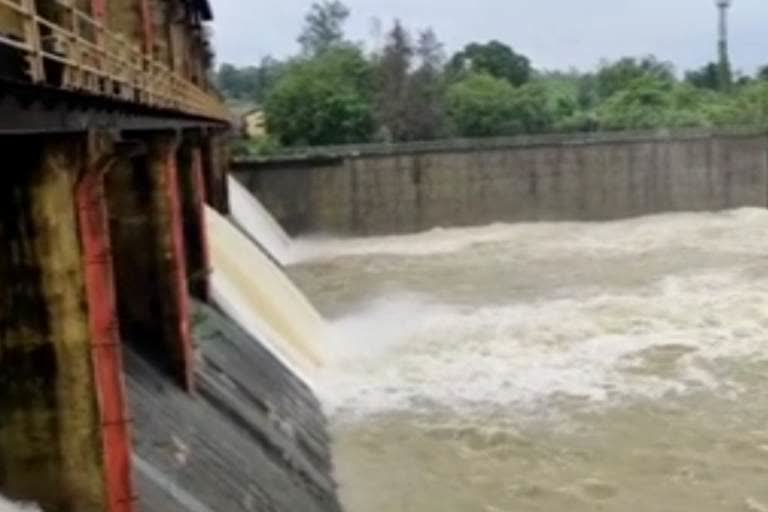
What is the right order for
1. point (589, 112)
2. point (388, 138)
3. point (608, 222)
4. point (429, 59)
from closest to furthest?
1. point (608, 222)
2. point (388, 138)
3. point (589, 112)
4. point (429, 59)

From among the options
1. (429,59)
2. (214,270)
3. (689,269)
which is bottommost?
(689,269)

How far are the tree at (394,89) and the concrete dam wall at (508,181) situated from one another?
45.7 feet

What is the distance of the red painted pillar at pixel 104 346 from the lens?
600cm

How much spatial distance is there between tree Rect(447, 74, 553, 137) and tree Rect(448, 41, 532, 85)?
1199cm

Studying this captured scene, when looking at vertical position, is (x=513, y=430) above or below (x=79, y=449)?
below

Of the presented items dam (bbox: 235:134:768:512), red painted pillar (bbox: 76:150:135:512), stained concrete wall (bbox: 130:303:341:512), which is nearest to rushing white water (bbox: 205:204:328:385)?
dam (bbox: 235:134:768:512)

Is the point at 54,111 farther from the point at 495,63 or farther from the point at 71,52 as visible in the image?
the point at 495,63

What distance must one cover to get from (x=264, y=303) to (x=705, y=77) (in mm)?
63769

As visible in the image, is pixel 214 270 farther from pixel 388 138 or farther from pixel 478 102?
pixel 478 102

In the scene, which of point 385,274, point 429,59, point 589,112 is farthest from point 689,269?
point 429,59

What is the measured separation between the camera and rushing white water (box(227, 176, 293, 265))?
28444 millimetres

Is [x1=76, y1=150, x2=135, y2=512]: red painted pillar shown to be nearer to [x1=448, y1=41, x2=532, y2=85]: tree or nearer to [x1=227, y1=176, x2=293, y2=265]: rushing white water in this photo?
[x1=227, y1=176, x2=293, y2=265]: rushing white water

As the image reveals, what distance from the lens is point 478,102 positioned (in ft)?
175

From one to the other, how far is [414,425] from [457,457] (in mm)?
1250
